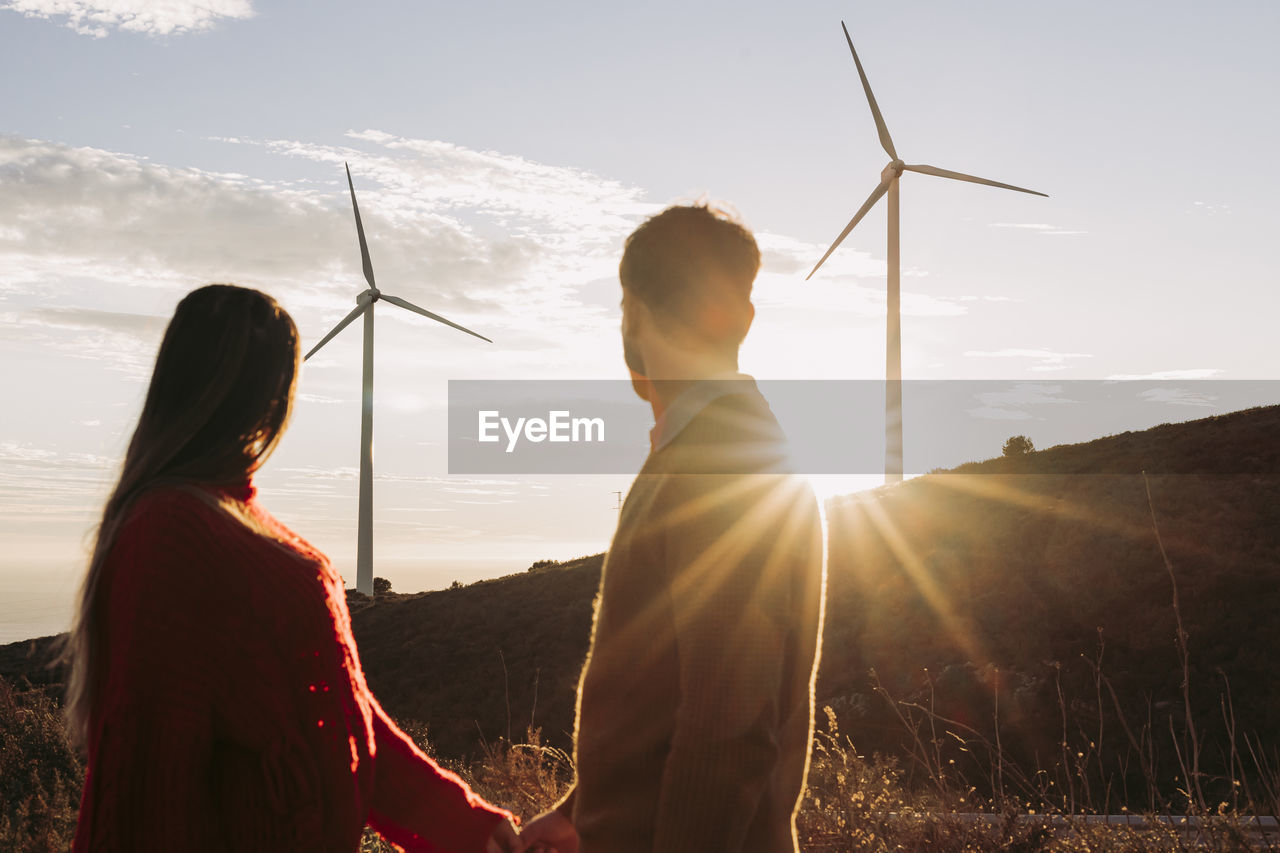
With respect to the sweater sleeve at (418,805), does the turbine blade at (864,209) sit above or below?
above

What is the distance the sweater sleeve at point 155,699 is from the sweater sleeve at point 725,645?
0.94m

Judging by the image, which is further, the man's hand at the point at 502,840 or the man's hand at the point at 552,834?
the man's hand at the point at 502,840

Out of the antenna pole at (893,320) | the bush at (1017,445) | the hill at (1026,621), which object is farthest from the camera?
the bush at (1017,445)

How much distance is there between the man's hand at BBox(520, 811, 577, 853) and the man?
0.54 m

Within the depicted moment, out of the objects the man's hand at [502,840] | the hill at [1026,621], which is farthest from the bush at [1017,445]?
the man's hand at [502,840]

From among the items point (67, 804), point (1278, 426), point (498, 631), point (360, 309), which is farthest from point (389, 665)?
point (1278, 426)

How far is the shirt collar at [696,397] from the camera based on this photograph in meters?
2.08

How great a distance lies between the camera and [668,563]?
2000 millimetres

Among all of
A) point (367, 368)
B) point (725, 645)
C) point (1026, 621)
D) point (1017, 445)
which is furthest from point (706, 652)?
point (1017, 445)

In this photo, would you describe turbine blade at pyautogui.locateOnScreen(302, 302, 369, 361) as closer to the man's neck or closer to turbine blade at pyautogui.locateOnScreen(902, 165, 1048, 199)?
turbine blade at pyautogui.locateOnScreen(902, 165, 1048, 199)

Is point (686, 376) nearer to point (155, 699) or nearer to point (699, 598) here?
point (699, 598)

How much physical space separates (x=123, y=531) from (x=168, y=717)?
15.2 inches

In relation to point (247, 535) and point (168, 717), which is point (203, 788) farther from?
point (247, 535)

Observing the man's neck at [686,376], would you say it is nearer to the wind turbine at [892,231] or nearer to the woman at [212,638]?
the woman at [212,638]
